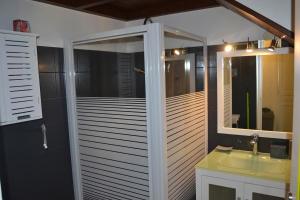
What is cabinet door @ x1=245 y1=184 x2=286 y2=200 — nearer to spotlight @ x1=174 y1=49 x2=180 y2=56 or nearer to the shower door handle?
spotlight @ x1=174 y1=49 x2=180 y2=56

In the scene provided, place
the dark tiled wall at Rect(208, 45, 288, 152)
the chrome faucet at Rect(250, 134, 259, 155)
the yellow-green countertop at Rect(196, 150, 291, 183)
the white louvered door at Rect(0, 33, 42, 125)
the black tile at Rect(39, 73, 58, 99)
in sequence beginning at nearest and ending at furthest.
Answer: the white louvered door at Rect(0, 33, 42, 125), the yellow-green countertop at Rect(196, 150, 291, 183), the black tile at Rect(39, 73, 58, 99), the chrome faucet at Rect(250, 134, 259, 155), the dark tiled wall at Rect(208, 45, 288, 152)

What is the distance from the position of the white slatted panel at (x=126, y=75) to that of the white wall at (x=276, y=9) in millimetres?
1065

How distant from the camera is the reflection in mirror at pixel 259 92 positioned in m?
2.14

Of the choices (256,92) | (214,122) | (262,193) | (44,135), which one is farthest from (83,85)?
(262,193)

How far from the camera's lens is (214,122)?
2479 mm

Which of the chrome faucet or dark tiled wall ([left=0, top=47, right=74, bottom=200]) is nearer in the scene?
dark tiled wall ([left=0, top=47, right=74, bottom=200])

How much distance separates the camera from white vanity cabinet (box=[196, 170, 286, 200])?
1795 mm

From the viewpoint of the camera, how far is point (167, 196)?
1.89m

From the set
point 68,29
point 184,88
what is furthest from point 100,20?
point 184,88

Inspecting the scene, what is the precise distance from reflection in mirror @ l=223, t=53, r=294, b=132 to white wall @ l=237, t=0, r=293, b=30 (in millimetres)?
943

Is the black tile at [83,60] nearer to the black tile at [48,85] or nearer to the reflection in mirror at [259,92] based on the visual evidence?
the black tile at [48,85]

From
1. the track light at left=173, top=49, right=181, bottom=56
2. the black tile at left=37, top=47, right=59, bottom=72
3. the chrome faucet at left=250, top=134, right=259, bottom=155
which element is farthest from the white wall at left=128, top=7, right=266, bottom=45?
the black tile at left=37, top=47, right=59, bottom=72

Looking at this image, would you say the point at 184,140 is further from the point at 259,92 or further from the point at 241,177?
the point at 259,92

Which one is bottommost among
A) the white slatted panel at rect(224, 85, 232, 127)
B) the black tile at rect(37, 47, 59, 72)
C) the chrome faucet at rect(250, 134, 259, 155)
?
the chrome faucet at rect(250, 134, 259, 155)
